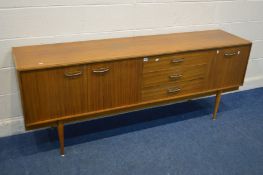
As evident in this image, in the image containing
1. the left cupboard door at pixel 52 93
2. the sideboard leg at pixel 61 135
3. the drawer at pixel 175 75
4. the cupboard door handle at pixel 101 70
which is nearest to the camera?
the left cupboard door at pixel 52 93

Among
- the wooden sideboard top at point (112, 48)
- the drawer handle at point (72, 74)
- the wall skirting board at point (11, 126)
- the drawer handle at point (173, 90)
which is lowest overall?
the wall skirting board at point (11, 126)

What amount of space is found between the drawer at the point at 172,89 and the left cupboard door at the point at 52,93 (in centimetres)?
51

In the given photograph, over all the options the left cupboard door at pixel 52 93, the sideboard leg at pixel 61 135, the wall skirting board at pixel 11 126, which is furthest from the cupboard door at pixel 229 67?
the wall skirting board at pixel 11 126

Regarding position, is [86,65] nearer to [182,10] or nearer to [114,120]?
[114,120]

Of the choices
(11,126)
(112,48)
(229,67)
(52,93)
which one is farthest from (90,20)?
(229,67)

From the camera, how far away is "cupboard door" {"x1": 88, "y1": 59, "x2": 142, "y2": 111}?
2.12 meters

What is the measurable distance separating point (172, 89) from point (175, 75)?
127 millimetres

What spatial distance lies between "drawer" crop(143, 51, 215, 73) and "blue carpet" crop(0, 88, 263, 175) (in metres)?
0.63

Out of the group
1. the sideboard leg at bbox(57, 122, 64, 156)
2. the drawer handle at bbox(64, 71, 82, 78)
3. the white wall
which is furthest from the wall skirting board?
the drawer handle at bbox(64, 71, 82, 78)

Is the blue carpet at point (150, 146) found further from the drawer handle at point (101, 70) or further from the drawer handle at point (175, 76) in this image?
the drawer handle at point (101, 70)

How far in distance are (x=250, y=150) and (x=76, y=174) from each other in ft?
4.59

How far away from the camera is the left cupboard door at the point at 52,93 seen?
1.94 m

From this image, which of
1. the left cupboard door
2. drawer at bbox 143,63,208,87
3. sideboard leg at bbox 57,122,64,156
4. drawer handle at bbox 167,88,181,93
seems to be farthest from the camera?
drawer handle at bbox 167,88,181,93

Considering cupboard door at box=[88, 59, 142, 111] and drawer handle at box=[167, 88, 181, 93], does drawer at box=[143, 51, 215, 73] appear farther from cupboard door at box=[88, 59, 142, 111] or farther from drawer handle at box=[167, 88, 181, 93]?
drawer handle at box=[167, 88, 181, 93]
